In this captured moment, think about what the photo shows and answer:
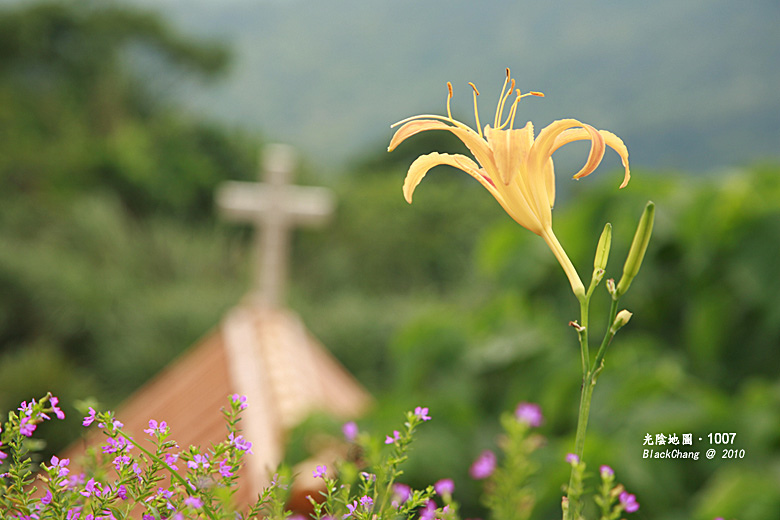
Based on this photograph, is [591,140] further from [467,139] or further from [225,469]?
[225,469]

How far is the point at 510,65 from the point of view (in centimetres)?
395

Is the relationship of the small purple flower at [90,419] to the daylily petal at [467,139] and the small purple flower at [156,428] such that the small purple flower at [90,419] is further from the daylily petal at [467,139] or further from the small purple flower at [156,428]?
the daylily petal at [467,139]

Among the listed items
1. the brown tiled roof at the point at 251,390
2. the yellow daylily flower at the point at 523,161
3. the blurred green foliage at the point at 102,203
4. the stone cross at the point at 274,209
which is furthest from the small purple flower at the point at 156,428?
the blurred green foliage at the point at 102,203

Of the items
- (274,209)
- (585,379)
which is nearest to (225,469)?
(585,379)

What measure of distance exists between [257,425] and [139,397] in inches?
50.2

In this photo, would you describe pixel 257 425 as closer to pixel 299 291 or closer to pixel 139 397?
pixel 139 397

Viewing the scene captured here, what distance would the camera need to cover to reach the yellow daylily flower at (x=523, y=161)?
0.29 meters

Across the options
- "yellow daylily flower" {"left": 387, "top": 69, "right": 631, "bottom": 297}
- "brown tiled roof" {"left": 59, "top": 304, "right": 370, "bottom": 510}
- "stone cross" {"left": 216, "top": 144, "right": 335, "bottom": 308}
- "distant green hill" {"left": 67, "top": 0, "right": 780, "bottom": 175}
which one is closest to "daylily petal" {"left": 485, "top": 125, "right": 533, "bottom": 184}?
"yellow daylily flower" {"left": 387, "top": 69, "right": 631, "bottom": 297}

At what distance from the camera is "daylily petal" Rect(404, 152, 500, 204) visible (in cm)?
31

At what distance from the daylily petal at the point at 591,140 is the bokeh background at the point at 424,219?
0.03 m

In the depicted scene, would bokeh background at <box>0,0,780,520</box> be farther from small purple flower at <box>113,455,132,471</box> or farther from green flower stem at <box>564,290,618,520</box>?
small purple flower at <box>113,455,132,471</box>

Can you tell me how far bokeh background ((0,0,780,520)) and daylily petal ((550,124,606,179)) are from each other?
34mm

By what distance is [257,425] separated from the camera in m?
1.18

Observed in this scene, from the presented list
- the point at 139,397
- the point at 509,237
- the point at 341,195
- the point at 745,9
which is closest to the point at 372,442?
the point at 509,237
